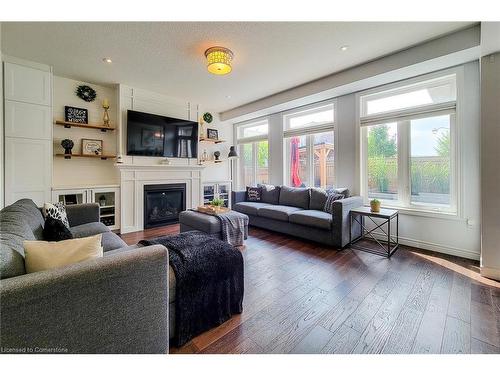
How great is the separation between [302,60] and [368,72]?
942 mm

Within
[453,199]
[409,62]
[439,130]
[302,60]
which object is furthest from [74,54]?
[453,199]

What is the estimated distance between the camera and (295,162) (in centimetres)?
479

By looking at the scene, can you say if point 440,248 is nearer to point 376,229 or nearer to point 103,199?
point 376,229

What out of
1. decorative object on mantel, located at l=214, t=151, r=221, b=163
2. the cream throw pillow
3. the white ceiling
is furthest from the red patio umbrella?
the cream throw pillow

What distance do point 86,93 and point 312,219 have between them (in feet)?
14.2

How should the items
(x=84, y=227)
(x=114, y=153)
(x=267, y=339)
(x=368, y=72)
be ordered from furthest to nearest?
(x=114, y=153), (x=368, y=72), (x=84, y=227), (x=267, y=339)

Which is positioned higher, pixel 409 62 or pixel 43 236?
pixel 409 62

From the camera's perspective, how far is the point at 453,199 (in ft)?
9.54

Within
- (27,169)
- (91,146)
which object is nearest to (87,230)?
(27,169)

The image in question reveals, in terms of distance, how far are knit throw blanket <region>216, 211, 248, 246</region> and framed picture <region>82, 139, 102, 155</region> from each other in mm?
2704

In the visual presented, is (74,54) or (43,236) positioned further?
(74,54)
